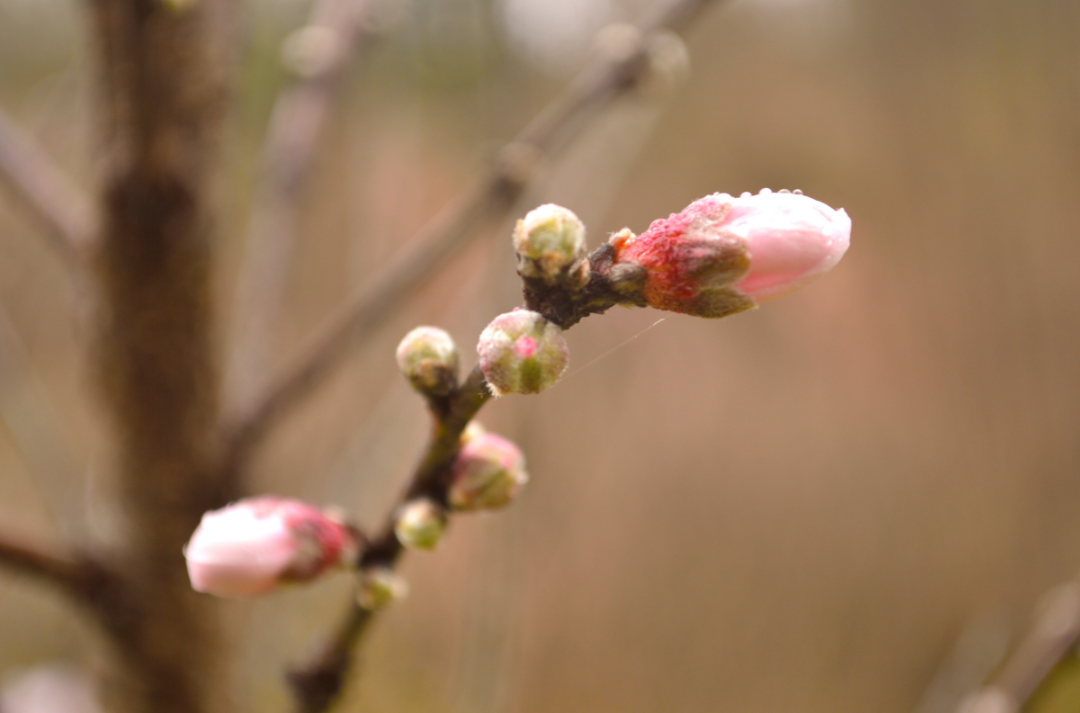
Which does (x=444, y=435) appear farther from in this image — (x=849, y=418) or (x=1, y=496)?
(x=1, y=496)

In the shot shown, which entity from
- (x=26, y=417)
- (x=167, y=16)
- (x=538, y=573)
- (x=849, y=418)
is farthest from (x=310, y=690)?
(x=849, y=418)

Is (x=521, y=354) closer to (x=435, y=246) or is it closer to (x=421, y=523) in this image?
(x=421, y=523)

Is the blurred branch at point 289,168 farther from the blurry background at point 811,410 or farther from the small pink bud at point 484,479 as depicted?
the blurry background at point 811,410

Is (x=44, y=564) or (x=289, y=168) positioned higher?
(x=289, y=168)

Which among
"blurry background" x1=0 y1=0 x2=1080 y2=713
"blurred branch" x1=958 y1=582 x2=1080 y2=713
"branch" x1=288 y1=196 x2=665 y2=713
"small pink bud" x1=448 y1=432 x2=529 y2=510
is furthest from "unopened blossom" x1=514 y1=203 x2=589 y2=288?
"blurry background" x1=0 y1=0 x2=1080 y2=713

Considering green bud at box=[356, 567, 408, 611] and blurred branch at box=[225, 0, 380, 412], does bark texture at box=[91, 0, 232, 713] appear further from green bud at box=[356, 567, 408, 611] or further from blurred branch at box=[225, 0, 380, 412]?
green bud at box=[356, 567, 408, 611]

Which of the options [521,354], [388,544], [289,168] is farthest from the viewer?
[289,168]

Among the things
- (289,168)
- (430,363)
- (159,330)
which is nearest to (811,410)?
(289,168)
